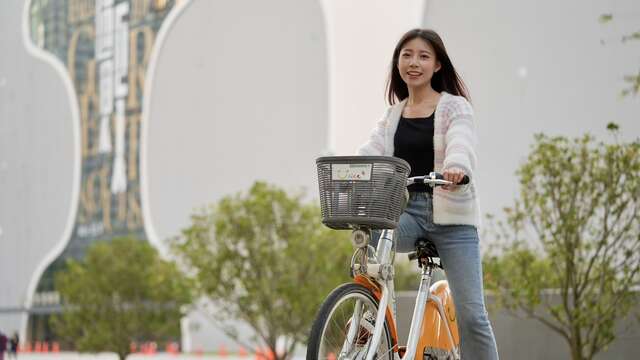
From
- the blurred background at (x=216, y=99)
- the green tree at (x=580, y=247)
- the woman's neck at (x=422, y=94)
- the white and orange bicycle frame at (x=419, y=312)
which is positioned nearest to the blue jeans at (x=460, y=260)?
the white and orange bicycle frame at (x=419, y=312)

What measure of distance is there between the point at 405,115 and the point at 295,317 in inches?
666

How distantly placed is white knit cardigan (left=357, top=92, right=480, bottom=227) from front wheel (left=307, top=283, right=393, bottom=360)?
1.92 ft

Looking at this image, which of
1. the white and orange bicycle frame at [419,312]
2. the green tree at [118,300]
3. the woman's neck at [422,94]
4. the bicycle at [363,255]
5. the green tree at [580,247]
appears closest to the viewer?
the bicycle at [363,255]

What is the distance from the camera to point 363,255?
465cm

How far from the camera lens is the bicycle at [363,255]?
443 cm

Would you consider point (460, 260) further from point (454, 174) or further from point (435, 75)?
point (435, 75)

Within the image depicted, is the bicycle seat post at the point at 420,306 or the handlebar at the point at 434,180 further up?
the handlebar at the point at 434,180

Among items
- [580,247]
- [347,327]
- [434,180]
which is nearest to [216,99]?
[580,247]

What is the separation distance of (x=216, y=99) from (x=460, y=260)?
44.4 metres

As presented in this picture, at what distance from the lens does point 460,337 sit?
513cm

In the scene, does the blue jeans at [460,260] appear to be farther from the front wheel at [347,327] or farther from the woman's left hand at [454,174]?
the front wheel at [347,327]

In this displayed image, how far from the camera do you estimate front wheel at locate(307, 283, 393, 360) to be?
4.25m

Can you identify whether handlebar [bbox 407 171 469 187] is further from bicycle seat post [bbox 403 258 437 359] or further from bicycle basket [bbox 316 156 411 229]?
bicycle seat post [bbox 403 258 437 359]

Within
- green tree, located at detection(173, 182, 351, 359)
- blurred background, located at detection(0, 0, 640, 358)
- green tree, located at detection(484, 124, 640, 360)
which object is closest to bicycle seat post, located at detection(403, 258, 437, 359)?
green tree, located at detection(484, 124, 640, 360)
